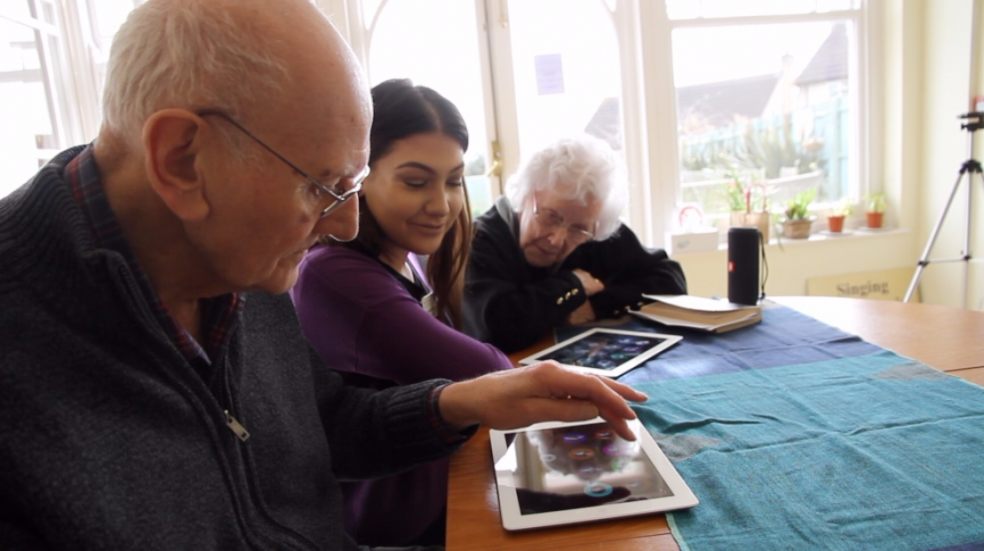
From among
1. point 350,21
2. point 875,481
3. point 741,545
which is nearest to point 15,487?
point 741,545

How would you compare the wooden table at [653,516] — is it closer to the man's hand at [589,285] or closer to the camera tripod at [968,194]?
the man's hand at [589,285]

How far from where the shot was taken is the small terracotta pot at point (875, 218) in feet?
10.8

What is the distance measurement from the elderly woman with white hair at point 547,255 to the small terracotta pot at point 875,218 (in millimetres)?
2045

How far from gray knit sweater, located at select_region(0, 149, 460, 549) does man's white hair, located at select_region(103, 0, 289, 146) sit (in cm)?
13

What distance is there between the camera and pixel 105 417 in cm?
53

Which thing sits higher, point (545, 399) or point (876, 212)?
point (545, 399)

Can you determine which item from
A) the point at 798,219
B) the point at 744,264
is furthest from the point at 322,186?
the point at 798,219

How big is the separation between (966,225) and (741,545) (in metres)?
3.00

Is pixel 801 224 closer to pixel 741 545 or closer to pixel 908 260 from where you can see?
pixel 908 260

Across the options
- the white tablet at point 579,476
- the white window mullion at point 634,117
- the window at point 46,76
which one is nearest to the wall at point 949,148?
the white window mullion at point 634,117

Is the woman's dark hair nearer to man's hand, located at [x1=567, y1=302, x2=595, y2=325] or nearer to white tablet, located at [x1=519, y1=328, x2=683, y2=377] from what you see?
white tablet, located at [x1=519, y1=328, x2=683, y2=377]

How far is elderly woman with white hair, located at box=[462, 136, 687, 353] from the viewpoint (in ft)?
5.23

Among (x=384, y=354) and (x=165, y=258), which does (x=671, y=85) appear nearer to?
(x=384, y=354)

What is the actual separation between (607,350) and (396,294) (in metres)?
0.54
